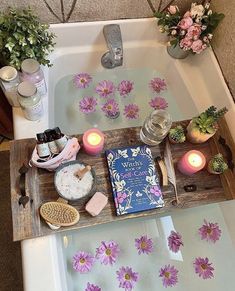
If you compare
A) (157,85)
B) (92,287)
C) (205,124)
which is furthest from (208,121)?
(92,287)

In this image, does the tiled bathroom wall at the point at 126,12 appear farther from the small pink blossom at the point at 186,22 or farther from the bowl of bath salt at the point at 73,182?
the bowl of bath salt at the point at 73,182

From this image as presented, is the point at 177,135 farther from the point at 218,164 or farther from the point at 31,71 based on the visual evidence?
the point at 31,71

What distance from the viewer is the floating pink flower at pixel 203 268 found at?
1127 millimetres

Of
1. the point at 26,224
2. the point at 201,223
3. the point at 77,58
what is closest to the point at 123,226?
the point at 201,223

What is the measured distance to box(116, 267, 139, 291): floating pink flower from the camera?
1080 mm

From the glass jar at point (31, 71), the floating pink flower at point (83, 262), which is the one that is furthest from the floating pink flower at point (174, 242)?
the glass jar at point (31, 71)

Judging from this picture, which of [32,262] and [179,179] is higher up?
[179,179]

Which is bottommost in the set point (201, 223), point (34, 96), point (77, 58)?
point (201, 223)

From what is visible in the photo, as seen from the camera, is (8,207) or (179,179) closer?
(179,179)

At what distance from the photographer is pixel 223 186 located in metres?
0.98

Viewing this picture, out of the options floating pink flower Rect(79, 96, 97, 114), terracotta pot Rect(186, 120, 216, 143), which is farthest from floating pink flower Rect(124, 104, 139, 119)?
terracotta pot Rect(186, 120, 216, 143)

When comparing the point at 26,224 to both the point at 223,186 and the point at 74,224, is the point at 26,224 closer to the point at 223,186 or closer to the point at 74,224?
the point at 74,224

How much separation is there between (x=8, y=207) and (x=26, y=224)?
72 centimetres

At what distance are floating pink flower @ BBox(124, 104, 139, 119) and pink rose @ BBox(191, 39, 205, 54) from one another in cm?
35
